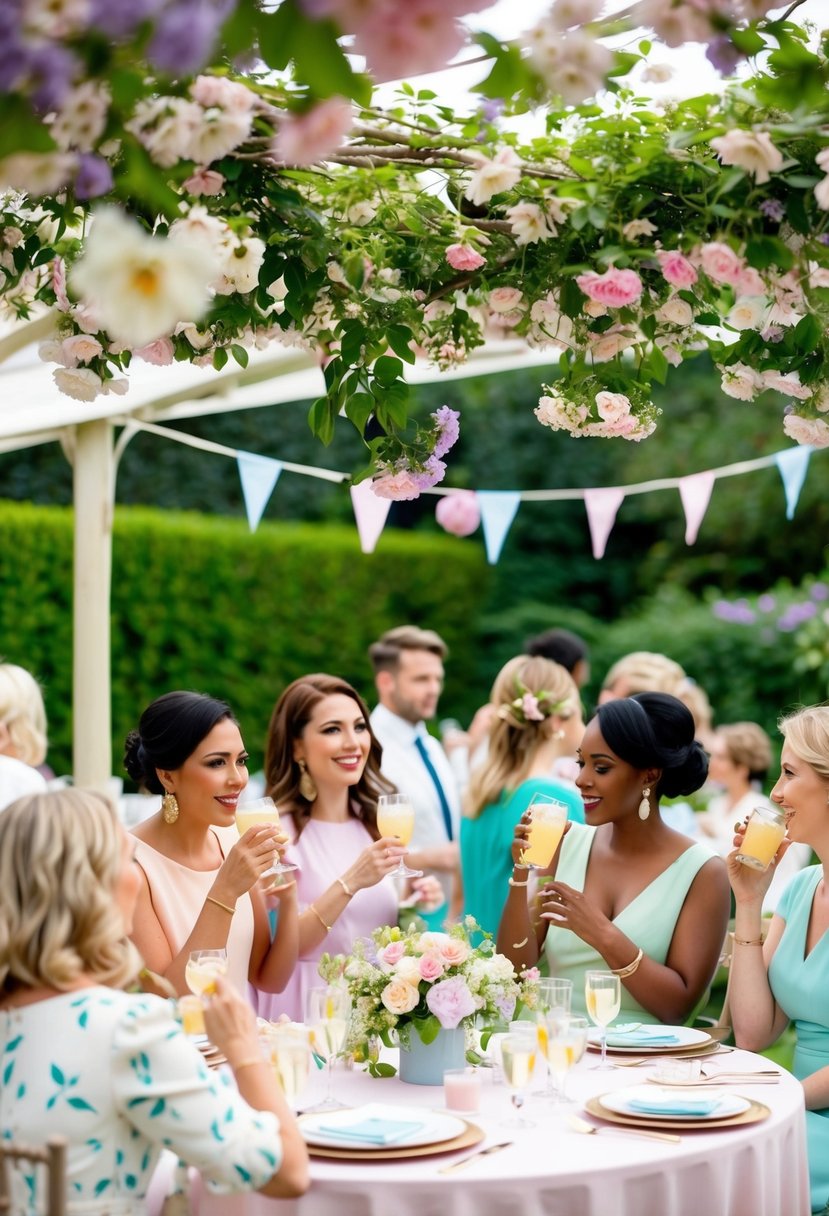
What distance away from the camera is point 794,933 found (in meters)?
3.56

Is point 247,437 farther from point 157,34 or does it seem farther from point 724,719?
point 157,34

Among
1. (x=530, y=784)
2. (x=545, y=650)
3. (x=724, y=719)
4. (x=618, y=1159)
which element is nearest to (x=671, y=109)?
(x=618, y=1159)

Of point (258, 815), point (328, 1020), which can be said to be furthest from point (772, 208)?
point (258, 815)

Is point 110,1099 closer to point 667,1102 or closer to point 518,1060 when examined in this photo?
point 518,1060

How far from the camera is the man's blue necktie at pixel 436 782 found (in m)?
6.06

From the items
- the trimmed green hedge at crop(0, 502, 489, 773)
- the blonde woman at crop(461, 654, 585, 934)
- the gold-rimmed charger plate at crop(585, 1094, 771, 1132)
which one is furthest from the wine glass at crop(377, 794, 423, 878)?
the trimmed green hedge at crop(0, 502, 489, 773)

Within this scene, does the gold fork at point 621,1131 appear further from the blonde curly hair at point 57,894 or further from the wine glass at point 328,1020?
the blonde curly hair at point 57,894

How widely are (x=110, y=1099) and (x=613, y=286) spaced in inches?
71.1

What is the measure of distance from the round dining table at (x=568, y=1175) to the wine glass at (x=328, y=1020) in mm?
75

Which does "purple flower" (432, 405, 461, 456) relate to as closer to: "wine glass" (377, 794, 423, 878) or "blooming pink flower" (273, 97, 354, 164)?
"wine glass" (377, 794, 423, 878)

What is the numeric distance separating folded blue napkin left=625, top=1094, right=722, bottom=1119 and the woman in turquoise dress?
0.89 meters

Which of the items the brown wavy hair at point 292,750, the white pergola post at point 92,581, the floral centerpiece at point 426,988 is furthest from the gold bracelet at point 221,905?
the white pergola post at point 92,581

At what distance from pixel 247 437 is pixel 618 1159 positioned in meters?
11.4

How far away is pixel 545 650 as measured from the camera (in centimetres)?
657
